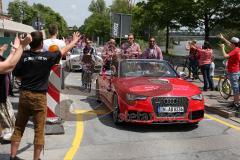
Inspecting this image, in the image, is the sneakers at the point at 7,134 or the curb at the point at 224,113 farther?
the curb at the point at 224,113

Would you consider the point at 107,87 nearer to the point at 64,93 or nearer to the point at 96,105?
the point at 96,105

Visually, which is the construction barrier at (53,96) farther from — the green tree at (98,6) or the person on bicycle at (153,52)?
the green tree at (98,6)

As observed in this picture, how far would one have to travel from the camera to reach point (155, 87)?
8.64 m

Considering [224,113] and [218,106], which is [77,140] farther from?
[218,106]

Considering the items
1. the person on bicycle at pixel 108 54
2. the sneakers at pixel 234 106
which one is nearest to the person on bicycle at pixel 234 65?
the sneakers at pixel 234 106

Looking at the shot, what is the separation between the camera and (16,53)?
430 centimetres

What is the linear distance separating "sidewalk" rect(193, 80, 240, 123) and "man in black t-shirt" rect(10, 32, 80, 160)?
526 centimetres

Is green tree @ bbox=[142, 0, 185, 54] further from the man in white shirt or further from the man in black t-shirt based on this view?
the man in black t-shirt

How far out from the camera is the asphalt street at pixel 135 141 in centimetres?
665

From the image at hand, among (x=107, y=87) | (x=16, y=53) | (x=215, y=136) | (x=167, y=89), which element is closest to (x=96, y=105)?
(x=107, y=87)

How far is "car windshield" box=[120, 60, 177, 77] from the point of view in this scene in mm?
9805

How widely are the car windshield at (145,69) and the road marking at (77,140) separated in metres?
1.47

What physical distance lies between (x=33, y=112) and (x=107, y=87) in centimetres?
458

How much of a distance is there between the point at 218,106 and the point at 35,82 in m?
6.58
